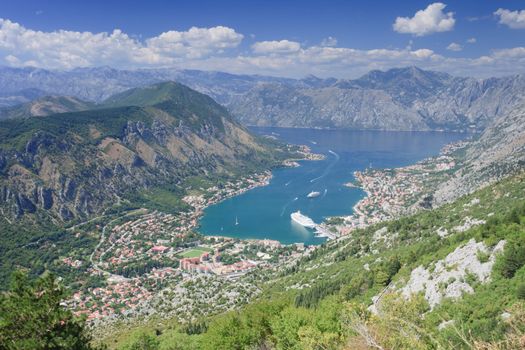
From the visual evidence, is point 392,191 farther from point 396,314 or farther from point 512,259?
point 396,314

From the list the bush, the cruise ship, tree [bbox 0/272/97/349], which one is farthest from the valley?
the cruise ship

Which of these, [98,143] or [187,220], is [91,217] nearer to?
[187,220]

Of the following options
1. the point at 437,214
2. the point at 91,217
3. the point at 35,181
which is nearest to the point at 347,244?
the point at 437,214

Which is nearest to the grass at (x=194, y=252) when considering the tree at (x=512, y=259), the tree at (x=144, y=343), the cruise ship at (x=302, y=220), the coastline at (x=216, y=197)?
the coastline at (x=216, y=197)

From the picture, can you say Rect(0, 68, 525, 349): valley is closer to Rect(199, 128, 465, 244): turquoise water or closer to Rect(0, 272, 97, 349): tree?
Rect(199, 128, 465, 244): turquoise water

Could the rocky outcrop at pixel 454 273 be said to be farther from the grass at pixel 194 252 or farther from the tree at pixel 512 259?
the grass at pixel 194 252
